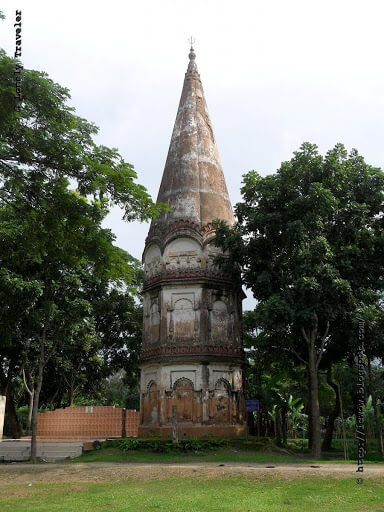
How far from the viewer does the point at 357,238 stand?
839 inches

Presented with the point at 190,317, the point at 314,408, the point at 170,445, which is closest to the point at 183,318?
the point at 190,317

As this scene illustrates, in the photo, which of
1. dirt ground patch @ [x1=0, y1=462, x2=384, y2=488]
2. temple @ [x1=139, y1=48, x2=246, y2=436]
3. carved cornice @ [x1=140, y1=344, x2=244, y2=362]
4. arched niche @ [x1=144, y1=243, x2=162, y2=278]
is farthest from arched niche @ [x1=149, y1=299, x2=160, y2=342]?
dirt ground patch @ [x1=0, y1=462, x2=384, y2=488]

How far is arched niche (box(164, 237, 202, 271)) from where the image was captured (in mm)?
24906

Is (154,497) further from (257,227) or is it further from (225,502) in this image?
(257,227)

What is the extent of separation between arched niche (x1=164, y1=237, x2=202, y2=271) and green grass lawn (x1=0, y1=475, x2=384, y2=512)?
1189cm

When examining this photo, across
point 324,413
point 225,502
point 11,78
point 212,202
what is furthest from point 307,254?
point 324,413

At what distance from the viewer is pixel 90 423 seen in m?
30.7

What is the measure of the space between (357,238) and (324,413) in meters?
25.8

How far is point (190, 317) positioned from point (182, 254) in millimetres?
3051

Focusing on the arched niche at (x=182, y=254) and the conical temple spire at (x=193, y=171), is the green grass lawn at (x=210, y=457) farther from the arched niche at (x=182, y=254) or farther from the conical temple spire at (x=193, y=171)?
the conical temple spire at (x=193, y=171)

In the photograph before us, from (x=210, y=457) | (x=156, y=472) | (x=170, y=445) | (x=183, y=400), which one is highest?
(x=183, y=400)

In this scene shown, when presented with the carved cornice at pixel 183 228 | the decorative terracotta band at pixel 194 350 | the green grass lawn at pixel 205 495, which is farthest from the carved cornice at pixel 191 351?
the green grass lawn at pixel 205 495

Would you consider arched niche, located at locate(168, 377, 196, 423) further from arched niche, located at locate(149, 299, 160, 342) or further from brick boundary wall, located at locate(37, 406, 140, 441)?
brick boundary wall, located at locate(37, 406, 140, 441)

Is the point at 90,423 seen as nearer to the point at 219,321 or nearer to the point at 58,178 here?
the point at 219,321
